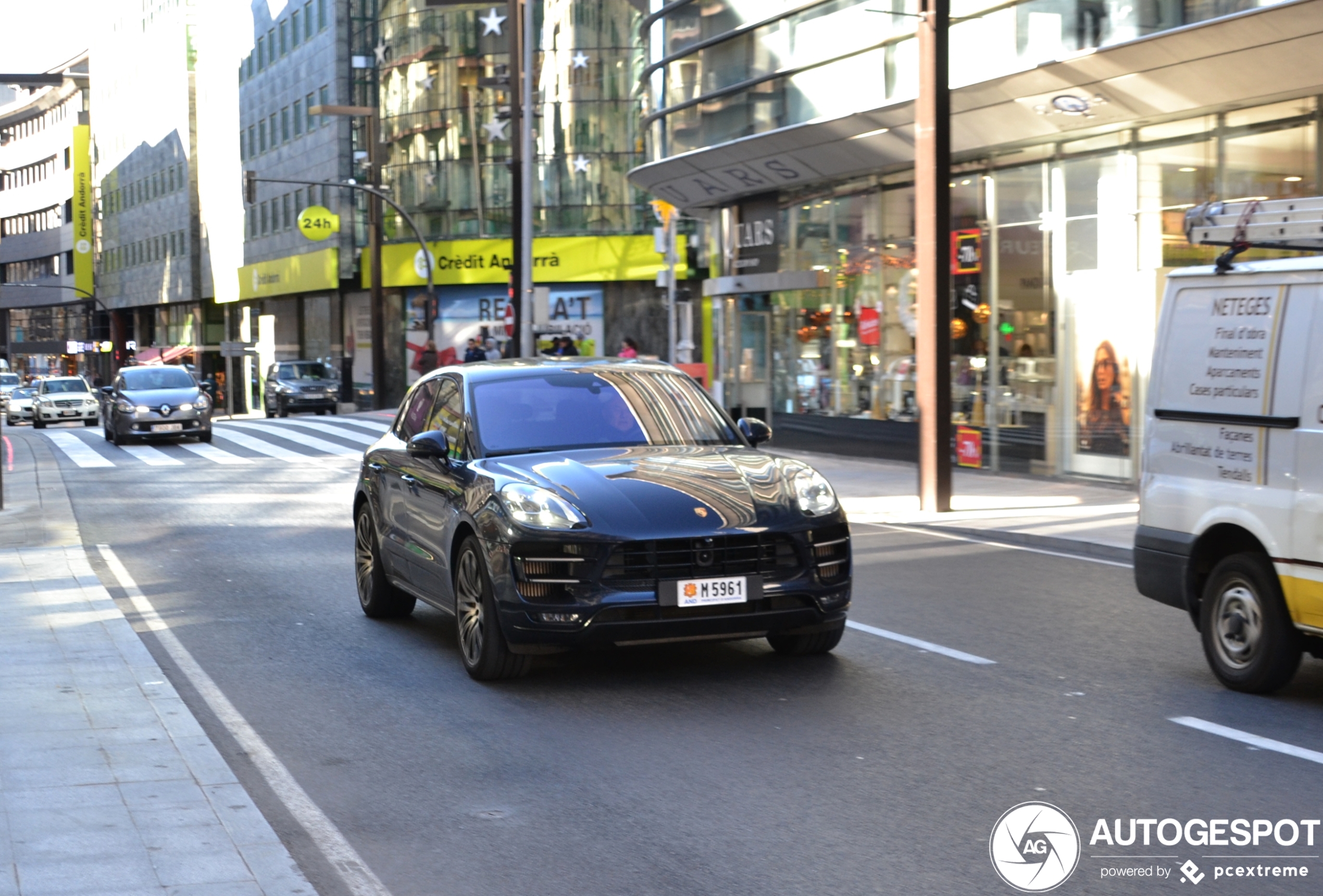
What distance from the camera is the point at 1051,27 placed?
18.8 m

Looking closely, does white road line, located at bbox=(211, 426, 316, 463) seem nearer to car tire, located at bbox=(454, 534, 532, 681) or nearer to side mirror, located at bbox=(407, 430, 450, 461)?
side mirror, located at bbox=(407, 430, 450, 461)

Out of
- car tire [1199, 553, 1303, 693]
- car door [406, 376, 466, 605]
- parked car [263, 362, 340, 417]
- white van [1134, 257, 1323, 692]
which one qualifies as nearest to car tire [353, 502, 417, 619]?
car door [406, 376, 466, 605]

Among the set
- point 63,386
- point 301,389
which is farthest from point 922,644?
point 63,386

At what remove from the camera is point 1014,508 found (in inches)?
661

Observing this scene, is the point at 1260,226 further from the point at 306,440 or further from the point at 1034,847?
the point at 306,440

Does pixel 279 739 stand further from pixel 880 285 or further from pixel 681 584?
pixel 880 285

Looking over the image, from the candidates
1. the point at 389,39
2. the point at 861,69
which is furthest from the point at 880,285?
the point at 389,39

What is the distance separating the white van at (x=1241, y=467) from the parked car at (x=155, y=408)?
80.8 ft

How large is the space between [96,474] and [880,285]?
38.9 feet

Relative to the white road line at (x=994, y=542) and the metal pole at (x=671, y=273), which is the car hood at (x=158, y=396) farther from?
the white road line at (x=994, y=542)

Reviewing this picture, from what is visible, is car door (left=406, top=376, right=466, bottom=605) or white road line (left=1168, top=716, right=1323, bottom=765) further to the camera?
car door (left=406, top=376, right=466, bottom=605)

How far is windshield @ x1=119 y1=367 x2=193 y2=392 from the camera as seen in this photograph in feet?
103

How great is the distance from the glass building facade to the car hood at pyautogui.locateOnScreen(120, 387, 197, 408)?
9.95 metres

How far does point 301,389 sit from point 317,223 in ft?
21.9
